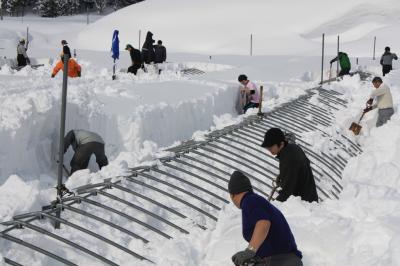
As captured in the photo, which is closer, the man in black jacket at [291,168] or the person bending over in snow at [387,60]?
the man in black jacket at [291,168]

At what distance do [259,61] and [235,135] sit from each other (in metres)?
20.2

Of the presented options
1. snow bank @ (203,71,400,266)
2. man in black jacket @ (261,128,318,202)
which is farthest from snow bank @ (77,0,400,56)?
snow bank @ (203,71,400,266)

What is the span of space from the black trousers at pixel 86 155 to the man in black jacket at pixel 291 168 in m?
3.57

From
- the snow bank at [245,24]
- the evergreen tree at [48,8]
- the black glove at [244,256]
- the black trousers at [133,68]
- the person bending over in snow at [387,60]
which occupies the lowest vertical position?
the black glove at [244,256]

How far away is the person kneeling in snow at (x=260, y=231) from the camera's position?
4.54 meters

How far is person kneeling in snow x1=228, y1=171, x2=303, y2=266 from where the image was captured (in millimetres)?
4543

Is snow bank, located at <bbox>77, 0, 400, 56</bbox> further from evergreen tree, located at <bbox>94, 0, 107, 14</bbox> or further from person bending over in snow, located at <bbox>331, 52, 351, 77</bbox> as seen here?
evergreen tree, located at <bbox>94, 0, 107, 14</bbox>

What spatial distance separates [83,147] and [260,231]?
553cm

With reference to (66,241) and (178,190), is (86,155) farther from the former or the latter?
(66,241)

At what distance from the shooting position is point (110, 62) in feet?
89.1

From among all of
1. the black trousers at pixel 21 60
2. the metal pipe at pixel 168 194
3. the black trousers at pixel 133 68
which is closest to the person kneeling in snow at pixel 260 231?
the metal pipe at pixel 168 194

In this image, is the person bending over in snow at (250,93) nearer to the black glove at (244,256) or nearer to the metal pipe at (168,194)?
the metal pipe at (168,194)

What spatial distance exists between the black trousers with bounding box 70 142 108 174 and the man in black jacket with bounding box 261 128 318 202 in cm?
357

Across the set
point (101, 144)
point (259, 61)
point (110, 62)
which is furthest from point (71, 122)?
point (259, 61)
